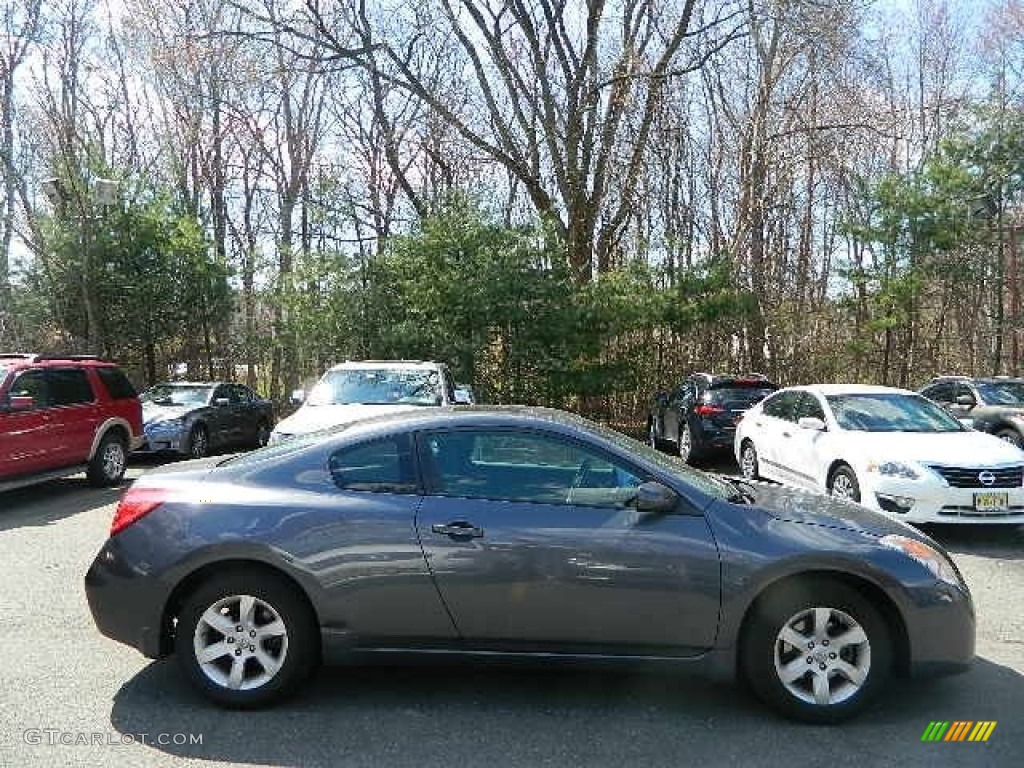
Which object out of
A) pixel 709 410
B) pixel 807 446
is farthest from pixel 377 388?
pixel 709 410

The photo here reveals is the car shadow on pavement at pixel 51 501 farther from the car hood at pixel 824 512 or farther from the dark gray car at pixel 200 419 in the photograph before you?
the car hood at pixel 824 512

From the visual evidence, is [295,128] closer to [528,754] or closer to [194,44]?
[194,44]

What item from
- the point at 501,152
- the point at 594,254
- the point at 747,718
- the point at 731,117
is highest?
the point at 731,117

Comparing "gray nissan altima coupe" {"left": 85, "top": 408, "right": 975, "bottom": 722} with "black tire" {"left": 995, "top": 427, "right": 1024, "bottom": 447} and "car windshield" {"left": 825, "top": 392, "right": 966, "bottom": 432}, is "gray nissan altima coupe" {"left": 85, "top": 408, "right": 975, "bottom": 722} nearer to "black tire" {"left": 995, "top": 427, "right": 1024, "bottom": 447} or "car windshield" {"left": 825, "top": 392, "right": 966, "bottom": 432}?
"car windshield" {"left": 825, "top": 392, "right": 966, "bottom": 432}

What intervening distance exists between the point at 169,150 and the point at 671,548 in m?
26.1

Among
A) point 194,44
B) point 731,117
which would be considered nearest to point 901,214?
point 731,117

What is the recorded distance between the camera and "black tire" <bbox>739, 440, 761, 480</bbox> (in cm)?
1057

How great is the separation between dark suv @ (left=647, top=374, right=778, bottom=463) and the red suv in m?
8.23

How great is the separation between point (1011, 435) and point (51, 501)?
44.5 ft

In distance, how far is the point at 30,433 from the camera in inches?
372

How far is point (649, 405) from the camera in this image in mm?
18250

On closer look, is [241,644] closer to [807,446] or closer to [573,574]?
[573,574]

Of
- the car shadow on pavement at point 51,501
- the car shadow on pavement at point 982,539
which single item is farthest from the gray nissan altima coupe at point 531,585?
the car shadow on pavement at point 51,501

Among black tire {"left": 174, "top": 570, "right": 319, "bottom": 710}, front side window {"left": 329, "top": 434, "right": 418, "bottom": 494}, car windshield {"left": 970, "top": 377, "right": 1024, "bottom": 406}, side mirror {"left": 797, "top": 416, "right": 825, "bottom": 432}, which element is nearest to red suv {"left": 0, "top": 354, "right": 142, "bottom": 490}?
black tire {"left": 174, "top": 570, "right": 319, "bottom": 710}
